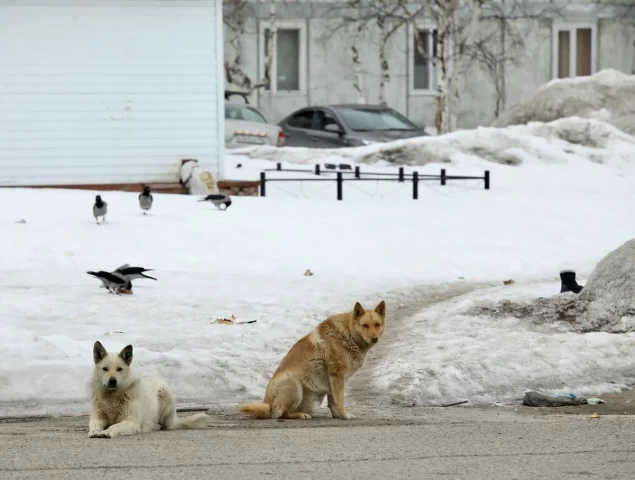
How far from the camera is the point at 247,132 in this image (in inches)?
1168

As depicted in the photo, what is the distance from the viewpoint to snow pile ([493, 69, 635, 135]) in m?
29.5

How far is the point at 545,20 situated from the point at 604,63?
2.52m

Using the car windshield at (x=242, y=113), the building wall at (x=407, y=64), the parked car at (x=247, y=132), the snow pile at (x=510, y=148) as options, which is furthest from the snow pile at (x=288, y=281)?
the building wall at (x=407, y=64)

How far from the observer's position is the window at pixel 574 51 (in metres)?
38.5

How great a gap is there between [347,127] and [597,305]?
18.0 meters

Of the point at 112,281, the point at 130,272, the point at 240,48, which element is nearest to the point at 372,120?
the point at 240,48

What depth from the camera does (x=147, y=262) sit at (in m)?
14.7

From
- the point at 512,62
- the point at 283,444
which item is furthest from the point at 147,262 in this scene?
the point at 512,62

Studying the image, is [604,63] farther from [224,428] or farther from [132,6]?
[224,428]

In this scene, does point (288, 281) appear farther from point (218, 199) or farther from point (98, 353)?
point (98, 353)

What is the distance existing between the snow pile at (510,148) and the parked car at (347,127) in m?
1.84

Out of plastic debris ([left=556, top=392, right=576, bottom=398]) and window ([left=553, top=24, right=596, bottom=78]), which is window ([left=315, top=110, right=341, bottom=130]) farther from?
plastic debris ([left=556, top=392, right=576, bottom=398])

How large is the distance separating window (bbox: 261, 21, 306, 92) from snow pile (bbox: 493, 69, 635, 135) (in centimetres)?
837

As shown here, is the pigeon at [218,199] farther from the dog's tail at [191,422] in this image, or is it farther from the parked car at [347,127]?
the dog's tail at [191,422]
